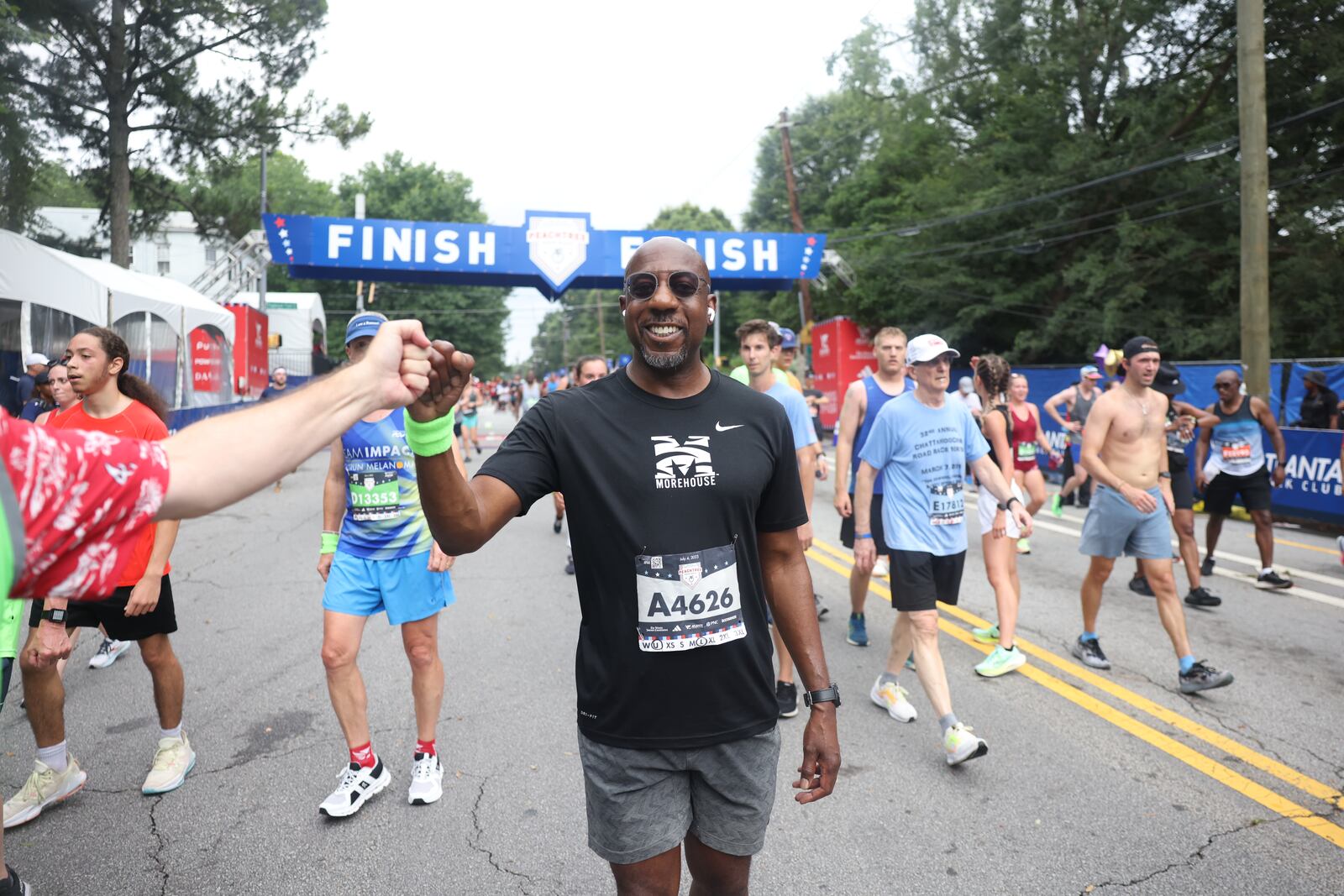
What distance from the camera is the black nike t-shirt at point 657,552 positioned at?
2.15 meters

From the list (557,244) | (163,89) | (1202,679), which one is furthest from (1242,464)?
(163,89)

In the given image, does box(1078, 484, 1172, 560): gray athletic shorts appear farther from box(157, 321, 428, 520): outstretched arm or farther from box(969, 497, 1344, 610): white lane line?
box(157, 321, 428, 520): outstretched arm

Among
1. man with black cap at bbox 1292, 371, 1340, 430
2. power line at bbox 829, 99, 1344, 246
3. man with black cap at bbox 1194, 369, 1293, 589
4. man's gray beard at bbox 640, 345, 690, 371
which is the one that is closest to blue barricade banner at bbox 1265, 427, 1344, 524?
man with black cap at bbox 1292, 371, 1340, 430

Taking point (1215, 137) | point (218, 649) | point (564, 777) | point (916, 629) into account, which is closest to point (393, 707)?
point (564, 777)

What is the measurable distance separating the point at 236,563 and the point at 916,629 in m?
7.26

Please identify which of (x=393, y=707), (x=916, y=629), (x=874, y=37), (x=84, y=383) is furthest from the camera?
(x=874, y=37)

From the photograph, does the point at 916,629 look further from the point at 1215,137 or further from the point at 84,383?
the point at 1215,137

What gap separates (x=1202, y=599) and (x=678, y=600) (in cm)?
668

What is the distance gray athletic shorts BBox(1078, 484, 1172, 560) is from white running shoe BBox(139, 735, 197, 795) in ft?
17.0

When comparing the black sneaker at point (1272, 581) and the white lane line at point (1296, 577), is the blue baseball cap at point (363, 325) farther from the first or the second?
the black sneaker at point (1272, 581)

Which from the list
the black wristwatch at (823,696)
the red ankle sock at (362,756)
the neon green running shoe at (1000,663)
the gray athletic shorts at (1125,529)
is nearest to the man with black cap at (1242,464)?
the gray athletic shorts at (1125,529)

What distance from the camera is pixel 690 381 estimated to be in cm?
230

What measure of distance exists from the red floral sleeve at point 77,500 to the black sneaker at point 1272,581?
8936 millimetres

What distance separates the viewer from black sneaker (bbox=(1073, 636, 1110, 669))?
18.2 feet
